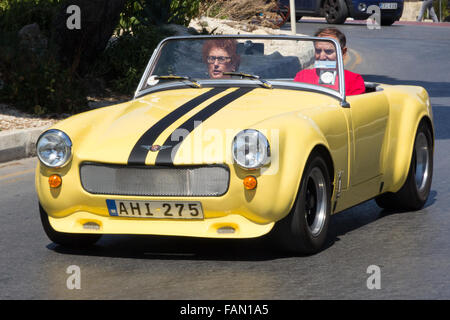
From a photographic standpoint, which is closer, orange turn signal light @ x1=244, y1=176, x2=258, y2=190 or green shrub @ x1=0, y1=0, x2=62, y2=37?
orange turn signal light @ x1=244, y1=176, x2=258, y2=190

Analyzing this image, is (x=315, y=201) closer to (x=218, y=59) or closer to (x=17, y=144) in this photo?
(x=218, y=59)

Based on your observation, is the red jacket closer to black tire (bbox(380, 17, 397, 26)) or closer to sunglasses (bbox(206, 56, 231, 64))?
sunglasses (bbox(206, 56, 231, 64))

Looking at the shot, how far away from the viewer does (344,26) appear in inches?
1342

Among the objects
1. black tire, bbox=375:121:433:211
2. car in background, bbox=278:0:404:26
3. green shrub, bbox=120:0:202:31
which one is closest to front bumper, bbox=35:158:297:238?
black tire, bbox=375:121:433:211

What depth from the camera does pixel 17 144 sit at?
10.9 meters

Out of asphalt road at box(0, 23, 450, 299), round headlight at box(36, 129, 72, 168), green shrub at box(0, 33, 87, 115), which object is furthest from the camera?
green shrub at box(0, 33, 87, 115)

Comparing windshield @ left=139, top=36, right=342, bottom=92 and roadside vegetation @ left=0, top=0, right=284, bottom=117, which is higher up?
windshield @ left=139, top=36, right=342, bottom=92

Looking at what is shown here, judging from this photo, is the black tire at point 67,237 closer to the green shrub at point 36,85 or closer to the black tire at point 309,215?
the black tire at point 309,215

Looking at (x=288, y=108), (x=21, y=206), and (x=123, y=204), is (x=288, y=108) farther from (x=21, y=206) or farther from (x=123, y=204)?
(x=21, y=206)

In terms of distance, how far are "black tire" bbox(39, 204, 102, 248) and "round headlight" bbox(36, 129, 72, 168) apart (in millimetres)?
406

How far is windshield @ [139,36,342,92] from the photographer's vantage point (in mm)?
7160

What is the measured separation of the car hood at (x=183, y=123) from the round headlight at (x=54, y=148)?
0.05 m

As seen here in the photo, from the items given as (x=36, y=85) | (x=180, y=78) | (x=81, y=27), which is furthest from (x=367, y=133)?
(x=81, y=27)
